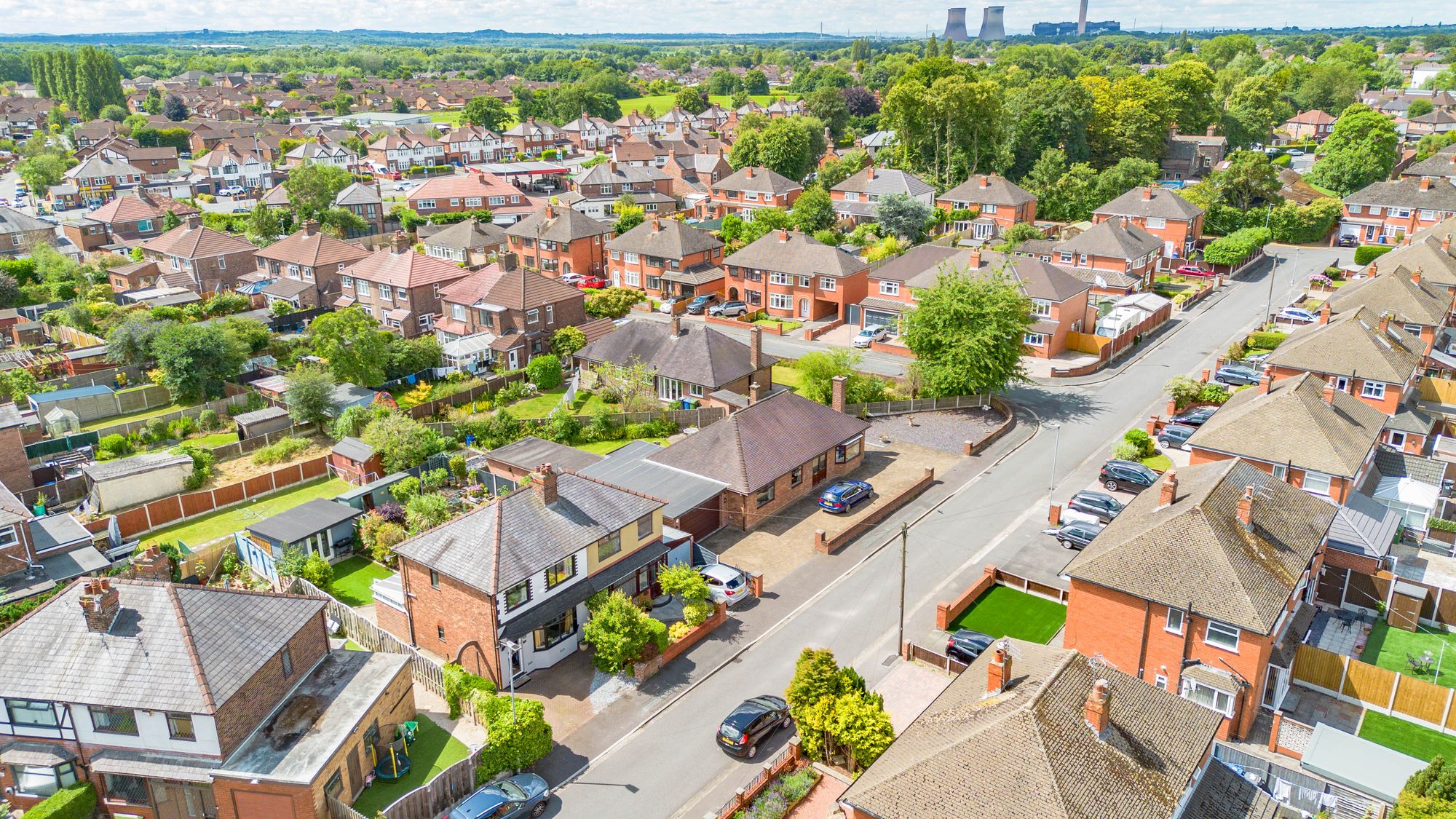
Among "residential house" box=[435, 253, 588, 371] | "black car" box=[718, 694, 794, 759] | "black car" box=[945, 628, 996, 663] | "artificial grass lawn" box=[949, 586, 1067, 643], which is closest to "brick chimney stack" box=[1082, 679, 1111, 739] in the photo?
"black car" box=[945, 628, 996, 663]

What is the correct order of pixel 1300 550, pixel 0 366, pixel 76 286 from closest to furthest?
pixel 1300 550, pixel 0 366, pixel 76 286

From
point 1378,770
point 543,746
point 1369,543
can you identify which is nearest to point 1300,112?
point 1369,543

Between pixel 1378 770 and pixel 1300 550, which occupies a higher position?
pixel 1300 550

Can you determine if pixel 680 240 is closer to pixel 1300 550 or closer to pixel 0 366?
pixel 0 366

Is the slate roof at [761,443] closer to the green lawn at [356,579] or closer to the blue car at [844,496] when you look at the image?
the blue car at [844,496]

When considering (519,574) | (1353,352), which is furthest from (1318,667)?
(519,574)

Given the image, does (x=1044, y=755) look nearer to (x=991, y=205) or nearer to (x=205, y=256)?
(x=991, y=205)

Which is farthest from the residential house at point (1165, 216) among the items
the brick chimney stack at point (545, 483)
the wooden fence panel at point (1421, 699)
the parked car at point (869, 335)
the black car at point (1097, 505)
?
the brick chimney stack at point (545, 483)
